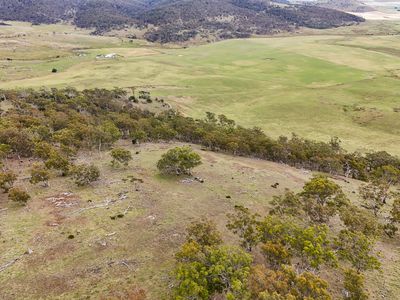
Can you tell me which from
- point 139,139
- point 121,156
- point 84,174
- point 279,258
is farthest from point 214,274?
point 139,139

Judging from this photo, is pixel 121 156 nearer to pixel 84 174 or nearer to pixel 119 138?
pixel 84 174

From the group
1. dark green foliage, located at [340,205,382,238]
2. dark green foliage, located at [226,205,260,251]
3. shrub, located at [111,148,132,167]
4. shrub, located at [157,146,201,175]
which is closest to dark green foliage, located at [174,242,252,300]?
dark green foliage, located at [226,205,260,251]

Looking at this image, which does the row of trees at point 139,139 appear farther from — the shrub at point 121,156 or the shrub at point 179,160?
the shrub at point 179,160

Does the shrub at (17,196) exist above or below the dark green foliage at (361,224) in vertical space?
above

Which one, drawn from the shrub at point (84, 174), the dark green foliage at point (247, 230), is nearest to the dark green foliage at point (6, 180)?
the shrub at point (84, 174)

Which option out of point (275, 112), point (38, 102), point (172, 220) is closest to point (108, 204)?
point (172, 220)
